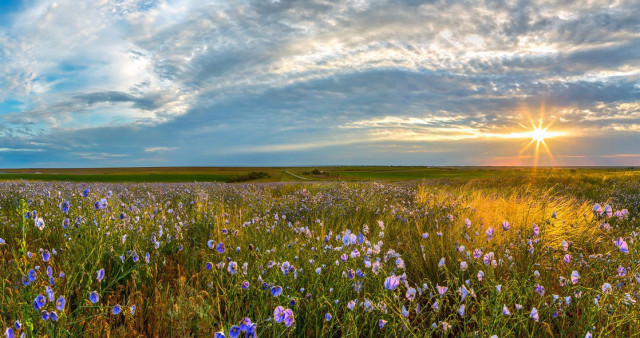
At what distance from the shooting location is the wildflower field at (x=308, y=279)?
2152 mm

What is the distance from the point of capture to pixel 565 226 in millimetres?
5742

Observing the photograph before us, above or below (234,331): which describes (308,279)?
below

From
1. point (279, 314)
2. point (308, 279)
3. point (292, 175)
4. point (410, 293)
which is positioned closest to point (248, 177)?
point (292, 175)

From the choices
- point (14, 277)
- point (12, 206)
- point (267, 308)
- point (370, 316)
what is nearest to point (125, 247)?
point (14, 277)

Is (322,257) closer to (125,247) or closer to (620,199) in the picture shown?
(125,247)

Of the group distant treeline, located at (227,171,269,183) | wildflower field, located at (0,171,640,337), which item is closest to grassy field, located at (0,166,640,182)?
distant treeline, located at (227,171,269,183)

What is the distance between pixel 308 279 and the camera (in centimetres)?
290

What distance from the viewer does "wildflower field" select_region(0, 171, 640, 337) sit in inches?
84.7

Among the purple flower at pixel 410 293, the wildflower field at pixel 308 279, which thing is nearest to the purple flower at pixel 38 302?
the wildflower field at pixel 308 279

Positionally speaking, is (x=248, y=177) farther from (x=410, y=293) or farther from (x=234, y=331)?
(x=234, y=331)

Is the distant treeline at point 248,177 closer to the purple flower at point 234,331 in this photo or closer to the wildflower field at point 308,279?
the wildflower field at point 308,279

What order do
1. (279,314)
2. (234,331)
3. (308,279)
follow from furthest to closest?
1. (308,279)
2. (279,314)
3. (234,331)

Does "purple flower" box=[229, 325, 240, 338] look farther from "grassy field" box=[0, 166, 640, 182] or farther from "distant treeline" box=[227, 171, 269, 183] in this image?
"distant treeline" box=[227, 171, 269, 183]

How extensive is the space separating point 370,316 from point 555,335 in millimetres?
1469
